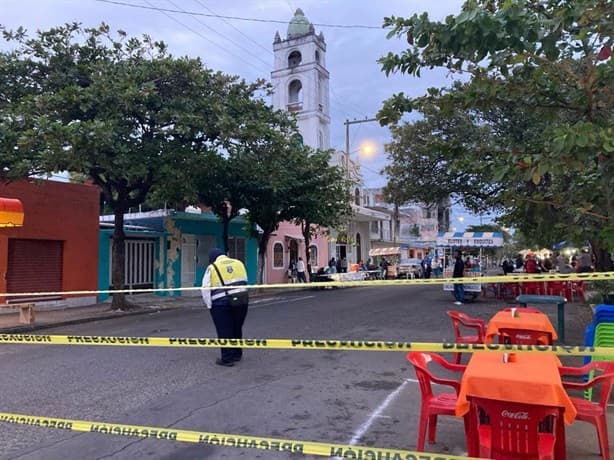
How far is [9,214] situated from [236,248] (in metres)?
15.6

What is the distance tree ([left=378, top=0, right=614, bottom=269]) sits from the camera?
4691mm

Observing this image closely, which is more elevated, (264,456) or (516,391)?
(516,391)

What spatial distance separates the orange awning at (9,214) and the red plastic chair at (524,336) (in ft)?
34.5

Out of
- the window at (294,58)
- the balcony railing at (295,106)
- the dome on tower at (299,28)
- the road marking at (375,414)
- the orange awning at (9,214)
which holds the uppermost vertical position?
the dome on tower at (299,28)

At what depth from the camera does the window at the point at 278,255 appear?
1161 inches

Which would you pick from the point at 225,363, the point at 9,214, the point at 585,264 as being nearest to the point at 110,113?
the point at 9,214

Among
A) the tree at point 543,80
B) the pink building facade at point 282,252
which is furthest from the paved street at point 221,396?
the pink building facade at point 282,252

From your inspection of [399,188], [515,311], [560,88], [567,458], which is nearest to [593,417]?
[567,458]

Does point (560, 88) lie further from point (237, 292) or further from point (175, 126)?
point (175, 126)

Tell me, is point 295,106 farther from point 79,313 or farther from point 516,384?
point 516,384

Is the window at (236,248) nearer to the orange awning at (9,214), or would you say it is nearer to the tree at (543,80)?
the orange awning at (9,214)

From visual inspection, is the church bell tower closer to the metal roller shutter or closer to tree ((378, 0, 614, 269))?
the metal roller shutter

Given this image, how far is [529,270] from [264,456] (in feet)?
57.6

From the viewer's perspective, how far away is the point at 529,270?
63.8 feet
